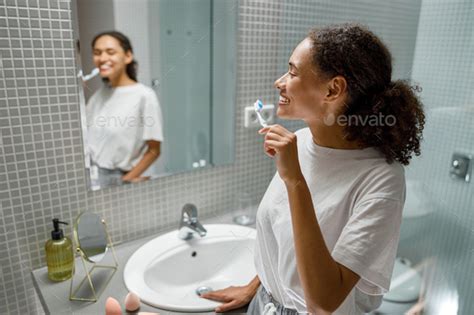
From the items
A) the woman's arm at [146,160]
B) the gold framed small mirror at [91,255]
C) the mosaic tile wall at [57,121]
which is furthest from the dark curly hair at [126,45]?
the gold framed small mirror at [91,255]

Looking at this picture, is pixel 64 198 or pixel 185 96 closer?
pixel 64 198

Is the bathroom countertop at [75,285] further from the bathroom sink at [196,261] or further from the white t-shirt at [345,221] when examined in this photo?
the white t-shirt at [345,221]

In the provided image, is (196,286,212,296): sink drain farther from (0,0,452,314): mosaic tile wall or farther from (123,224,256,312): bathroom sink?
(0,0,452,314): mosaic tile wall

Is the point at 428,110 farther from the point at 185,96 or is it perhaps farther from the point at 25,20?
the point at 25,20

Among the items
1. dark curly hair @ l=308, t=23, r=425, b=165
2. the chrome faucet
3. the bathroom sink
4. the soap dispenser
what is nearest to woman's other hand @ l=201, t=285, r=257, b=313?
the bathroom sink

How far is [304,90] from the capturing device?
69 centimetres

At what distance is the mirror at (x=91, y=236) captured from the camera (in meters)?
0.94

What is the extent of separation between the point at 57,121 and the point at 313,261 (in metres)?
0.76

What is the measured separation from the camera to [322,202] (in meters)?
0.71

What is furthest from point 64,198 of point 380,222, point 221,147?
point 380,222

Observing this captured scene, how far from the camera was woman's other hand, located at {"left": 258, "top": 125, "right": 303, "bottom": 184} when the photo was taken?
65 cm

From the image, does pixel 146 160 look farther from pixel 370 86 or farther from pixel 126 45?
pixel 370 86

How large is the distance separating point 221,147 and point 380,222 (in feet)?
2.63

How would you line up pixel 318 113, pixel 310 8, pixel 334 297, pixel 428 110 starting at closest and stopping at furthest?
pixel 334 297 < pixel 318 113 < pixel 428 110 < pixel 310 8
